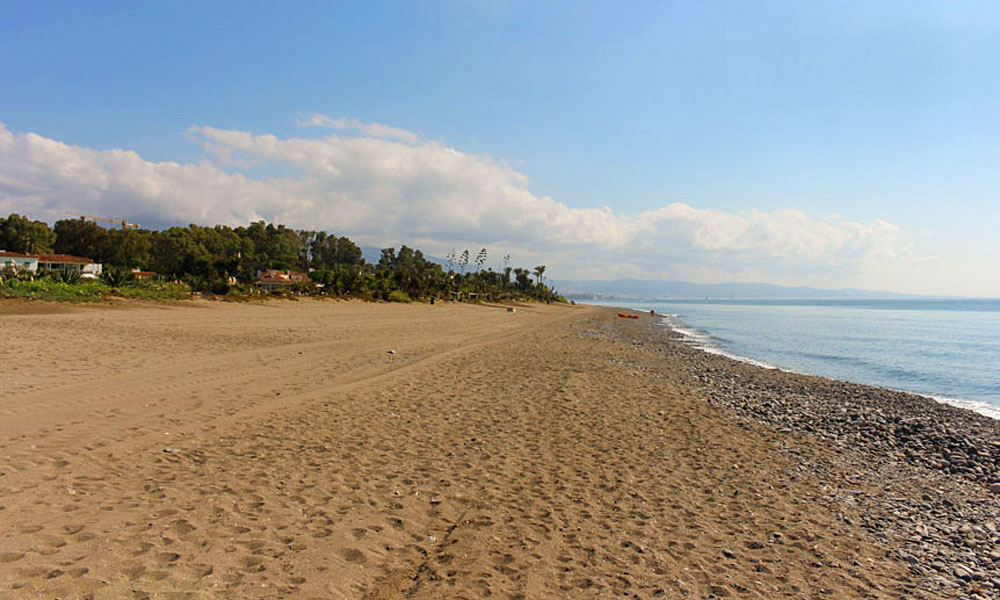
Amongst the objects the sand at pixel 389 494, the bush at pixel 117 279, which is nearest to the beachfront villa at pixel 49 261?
the bush at pixel 117 279

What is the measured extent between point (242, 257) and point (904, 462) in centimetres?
7511

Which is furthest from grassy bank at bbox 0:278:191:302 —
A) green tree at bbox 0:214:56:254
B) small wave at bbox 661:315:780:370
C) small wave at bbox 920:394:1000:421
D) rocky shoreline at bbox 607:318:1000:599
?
green tree at bbox 0:214:56:254

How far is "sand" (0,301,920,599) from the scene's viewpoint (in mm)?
4301

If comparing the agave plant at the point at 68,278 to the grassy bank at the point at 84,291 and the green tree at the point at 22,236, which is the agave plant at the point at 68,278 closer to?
the grassy bank at the point at 84,291

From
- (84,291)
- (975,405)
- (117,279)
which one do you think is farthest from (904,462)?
(117,279)

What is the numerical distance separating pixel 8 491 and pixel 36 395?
494 centimetres

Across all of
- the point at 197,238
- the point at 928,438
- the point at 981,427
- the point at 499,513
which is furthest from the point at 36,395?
the point at 197,238

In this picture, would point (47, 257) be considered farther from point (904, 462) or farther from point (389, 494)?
point (904, 462)

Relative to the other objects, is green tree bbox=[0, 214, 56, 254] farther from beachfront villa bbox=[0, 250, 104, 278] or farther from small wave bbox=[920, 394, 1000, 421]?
small wave bbox=[920, 394, 1000, 421]

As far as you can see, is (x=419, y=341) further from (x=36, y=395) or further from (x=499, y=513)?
(x=499, y=513)

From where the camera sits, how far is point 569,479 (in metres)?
6.90

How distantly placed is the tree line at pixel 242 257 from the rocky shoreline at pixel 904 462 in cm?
3631

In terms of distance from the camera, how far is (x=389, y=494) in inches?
238

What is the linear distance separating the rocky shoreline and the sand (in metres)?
0.40
